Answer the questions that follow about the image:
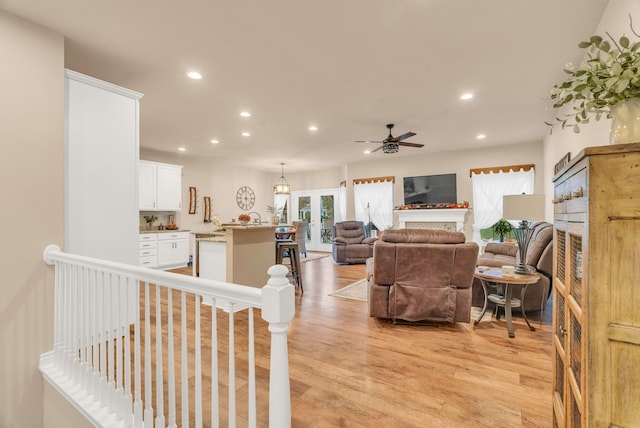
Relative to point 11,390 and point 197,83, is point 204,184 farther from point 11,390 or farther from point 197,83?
point 11,390

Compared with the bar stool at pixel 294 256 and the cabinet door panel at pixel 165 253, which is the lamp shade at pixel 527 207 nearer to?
the bar stool at pixel 294 256

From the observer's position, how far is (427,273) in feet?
10.4

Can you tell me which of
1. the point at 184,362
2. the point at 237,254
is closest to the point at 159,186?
the point at 237,254

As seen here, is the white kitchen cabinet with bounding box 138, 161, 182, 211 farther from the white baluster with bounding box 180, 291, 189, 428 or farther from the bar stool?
the white baluster with bounding box 180, 291, 189, 428

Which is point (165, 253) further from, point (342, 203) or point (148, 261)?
point (342, 203)

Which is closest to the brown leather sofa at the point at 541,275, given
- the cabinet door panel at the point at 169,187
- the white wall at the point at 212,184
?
the cabinet door panel at the point at 169,187

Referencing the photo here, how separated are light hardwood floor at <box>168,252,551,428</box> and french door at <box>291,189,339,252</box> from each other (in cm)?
602

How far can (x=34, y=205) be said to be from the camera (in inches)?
90.7

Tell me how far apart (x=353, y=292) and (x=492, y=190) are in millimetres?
4105

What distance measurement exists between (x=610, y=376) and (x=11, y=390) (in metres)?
3.54

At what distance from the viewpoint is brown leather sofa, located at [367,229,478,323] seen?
10.2ft

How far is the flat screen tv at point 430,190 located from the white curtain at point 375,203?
497mm

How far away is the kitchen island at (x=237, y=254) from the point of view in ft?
12.5

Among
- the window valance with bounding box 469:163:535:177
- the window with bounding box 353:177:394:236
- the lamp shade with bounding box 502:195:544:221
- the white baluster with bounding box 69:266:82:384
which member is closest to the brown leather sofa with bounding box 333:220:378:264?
the window with bounding box 353:177:394:236
